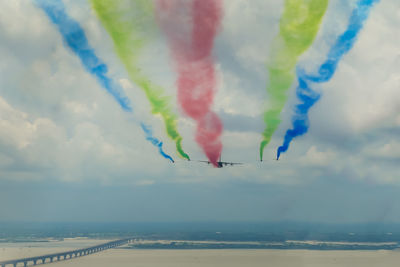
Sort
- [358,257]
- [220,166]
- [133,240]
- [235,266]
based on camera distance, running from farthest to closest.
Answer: [133,240], [358,257], [235,266], [220,166]

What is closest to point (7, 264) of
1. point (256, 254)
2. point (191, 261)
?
point (191, 261)

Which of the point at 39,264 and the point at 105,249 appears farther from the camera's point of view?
the point at 105,249

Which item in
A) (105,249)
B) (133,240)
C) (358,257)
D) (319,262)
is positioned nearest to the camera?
(319,262)

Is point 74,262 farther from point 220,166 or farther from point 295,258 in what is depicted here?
point 220,166

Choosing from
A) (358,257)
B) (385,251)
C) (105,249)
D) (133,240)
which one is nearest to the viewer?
(358,257)

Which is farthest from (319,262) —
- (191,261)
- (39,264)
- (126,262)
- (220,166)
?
(39,264)

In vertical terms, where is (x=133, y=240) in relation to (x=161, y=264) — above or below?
above

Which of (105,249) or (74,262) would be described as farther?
(105,249)

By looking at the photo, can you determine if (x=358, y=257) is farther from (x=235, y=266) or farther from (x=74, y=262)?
(x=74, y=262)

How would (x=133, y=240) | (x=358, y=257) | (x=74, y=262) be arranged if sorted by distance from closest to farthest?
(x=74, y=262) < (x=358, y=257) < (x=133, y=240)
